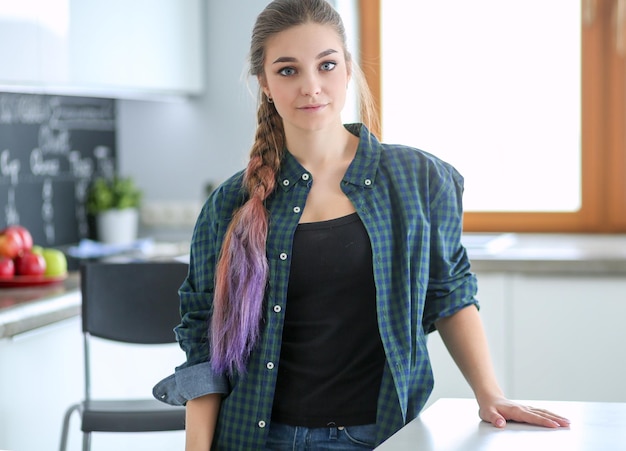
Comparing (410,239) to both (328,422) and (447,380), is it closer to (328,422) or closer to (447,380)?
(328,422)

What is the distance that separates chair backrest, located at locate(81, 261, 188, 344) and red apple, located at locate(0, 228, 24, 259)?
1.23 feet

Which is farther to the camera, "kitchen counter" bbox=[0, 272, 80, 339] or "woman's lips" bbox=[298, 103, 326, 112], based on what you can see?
"kitchen counter" bbox=[0, 272, 80, 339]

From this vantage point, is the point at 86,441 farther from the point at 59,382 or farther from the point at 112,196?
the point at 112,196

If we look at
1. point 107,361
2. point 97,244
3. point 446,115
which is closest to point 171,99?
point 97,244

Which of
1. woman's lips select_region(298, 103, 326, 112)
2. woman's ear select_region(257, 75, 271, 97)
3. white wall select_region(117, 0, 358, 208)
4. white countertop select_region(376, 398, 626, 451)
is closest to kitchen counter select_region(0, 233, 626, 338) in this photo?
white wall select_region(117, 0, 358, 208)

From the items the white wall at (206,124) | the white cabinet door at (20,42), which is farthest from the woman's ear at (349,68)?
the white wall at (206,124)

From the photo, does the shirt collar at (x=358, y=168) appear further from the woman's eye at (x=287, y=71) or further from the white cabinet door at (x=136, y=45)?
the white cabinet door at (x=136, y=45)

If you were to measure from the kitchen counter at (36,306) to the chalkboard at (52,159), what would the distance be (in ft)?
1.95

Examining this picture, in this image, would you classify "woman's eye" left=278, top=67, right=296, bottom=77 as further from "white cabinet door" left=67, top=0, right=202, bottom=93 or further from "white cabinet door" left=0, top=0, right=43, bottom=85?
"white cabinet door" left=67, top=0, right=202, bottom=93

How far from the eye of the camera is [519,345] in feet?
9.57

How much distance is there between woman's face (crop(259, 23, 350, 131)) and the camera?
58.9 inches

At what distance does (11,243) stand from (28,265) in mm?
82

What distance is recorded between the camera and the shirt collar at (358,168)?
1552mm

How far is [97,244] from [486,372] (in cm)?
230
